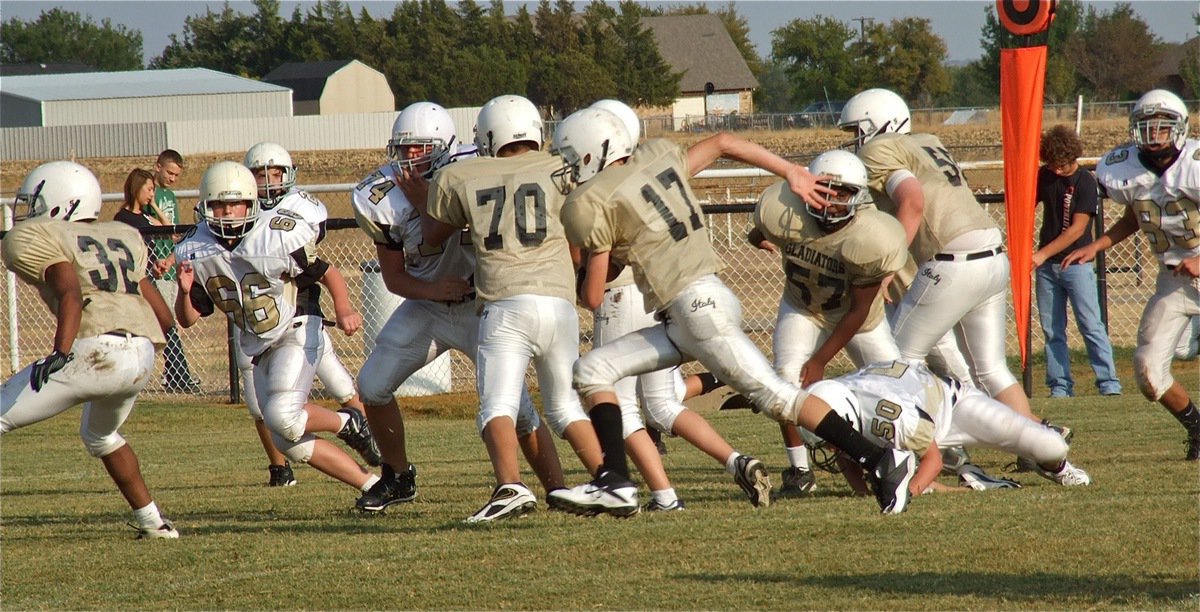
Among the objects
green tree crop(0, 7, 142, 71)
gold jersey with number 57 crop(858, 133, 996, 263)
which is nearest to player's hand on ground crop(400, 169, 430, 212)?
gold jersey with number 57 crop(858, 133, 996, 263)

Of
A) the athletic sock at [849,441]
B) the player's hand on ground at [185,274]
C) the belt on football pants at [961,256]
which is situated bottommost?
the athletic sock at [849,441]

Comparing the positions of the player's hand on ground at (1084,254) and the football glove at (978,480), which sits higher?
the player's hand on ground at (1084,254)

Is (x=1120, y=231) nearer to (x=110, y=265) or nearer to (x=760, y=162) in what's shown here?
(x=760, y=162)

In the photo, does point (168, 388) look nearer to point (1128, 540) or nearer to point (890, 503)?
point (890, 503)

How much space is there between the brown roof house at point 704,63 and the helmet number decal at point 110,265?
6112 centimetres

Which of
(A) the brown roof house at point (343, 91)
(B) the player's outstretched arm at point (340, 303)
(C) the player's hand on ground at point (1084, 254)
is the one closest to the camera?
(B) the player's outstretched arm at point (340, 303)

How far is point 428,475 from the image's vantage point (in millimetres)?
7988

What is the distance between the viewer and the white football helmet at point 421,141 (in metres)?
6.38

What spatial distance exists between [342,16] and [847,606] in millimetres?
65960

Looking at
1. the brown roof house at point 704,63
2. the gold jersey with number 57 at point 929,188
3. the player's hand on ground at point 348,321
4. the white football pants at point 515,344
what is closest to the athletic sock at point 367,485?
the player's hand on ground at point 348,321

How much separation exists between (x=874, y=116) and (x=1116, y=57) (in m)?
58.7

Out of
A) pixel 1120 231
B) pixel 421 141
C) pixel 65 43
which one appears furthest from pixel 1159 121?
pixel 65 43

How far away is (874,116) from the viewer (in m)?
6.83

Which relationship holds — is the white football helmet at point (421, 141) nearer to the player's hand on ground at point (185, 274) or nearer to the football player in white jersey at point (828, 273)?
the player's hand on ground at point (185, 274)
